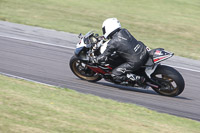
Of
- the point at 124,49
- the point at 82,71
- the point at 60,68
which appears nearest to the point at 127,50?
the point at 124,49

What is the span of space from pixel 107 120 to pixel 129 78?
3.02 metres

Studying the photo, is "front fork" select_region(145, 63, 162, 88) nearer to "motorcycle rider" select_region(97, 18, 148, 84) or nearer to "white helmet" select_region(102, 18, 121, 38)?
"motorcycle rider" select_region(97, 18, 148, 84)

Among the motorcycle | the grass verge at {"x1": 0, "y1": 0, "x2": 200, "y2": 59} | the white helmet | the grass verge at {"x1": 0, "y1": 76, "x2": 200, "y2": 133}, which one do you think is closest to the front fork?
the motorcycle

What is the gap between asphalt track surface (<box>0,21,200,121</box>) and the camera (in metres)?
8.09

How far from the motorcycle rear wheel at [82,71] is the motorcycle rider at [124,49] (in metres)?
0.86

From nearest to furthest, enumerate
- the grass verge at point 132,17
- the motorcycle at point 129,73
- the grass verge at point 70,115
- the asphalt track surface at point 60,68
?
the grass verge at point 70,115 < the asphalt track surface at point 60,68 < the motorcycle at point 129,73 < the grass verge at point 132,17

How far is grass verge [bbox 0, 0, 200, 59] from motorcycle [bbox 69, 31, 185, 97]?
15.9 feet

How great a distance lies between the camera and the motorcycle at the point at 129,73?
8195 millimetres

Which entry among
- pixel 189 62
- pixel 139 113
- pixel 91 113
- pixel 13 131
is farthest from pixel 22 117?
pixel 189 62

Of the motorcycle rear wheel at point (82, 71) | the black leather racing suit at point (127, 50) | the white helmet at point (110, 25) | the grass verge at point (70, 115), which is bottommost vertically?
the grass verge at point (70, 115)

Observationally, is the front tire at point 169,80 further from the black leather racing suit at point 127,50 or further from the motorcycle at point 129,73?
the black leather racing suit at point 127,50

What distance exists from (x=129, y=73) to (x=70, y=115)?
3.16 meters

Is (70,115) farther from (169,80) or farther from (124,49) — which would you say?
(169,80)

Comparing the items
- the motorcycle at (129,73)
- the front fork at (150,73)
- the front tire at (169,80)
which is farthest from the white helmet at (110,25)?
the front tire at (169,80)
